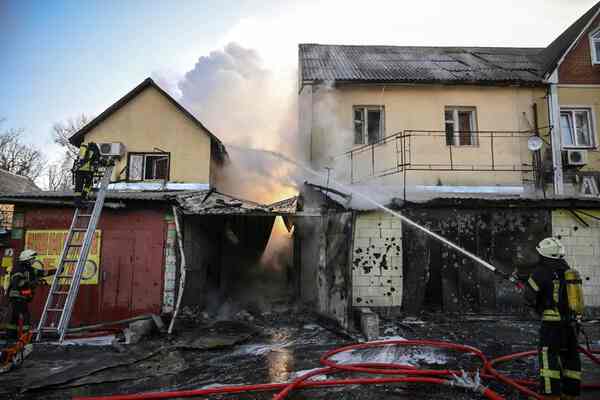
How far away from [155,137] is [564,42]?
13.8 metres

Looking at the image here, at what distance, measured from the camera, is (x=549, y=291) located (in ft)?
14.5

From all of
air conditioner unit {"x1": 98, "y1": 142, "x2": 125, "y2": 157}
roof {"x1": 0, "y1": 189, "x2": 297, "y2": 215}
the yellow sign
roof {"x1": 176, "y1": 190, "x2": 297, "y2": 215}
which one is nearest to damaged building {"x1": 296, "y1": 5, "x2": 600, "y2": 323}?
roof {"x1": 176, "y1": 190, "x2": 297, "y2": 215}

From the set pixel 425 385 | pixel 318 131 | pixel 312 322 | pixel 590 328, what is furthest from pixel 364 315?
pixel 318 131

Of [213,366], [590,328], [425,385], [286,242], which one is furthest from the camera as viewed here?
[286,242]

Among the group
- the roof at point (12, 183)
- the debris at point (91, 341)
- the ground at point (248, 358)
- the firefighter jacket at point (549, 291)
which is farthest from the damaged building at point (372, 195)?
the roof at point (12, 183)

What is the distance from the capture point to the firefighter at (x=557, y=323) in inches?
167

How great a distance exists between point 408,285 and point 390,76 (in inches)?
261

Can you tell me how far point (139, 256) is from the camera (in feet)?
30.8

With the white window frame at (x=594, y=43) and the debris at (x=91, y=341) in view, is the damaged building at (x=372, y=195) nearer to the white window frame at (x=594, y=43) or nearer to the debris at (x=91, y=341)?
the white window frame at (x=594, y=43)

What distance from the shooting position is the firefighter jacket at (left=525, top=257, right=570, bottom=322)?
4.40m

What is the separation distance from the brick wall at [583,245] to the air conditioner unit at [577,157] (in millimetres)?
2048

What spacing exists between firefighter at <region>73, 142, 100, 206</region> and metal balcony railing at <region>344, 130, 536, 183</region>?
273 inches

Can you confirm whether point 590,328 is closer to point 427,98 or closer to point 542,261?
point 542,261

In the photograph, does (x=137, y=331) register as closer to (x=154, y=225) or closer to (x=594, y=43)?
(x=154, y=225)
